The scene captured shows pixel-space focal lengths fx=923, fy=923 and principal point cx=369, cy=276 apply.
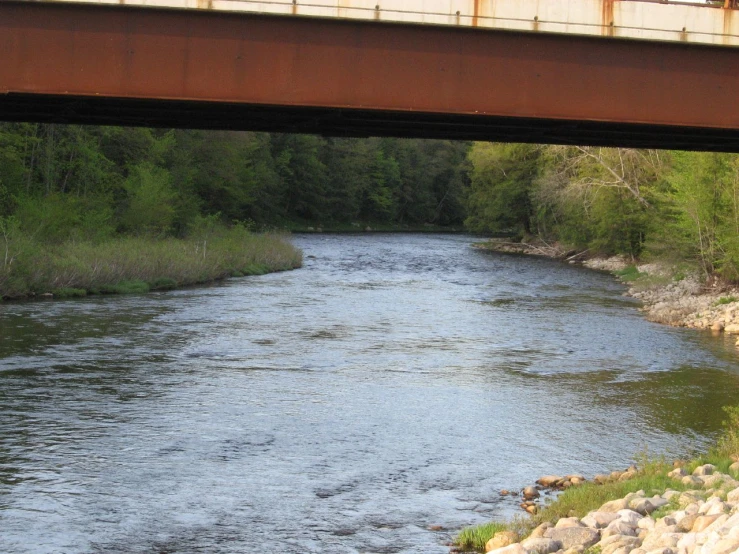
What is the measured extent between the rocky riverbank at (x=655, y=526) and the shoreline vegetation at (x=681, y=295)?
56.5 ft

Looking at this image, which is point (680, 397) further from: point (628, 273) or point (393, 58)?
point (628, 273)

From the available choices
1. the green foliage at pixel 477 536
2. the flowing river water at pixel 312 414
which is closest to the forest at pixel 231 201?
the flowing river water at pixel 312 414

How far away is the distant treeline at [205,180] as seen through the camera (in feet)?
124

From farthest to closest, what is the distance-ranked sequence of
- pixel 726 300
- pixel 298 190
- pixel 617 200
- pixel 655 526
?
1. pixel 298 190
2. pixel 617 200
3. pixel 726 300
4. pixel 655 526

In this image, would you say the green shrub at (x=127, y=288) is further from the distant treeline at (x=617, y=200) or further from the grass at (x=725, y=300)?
the grass at (x=725, y=300)

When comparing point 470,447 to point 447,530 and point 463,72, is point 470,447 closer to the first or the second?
point 447,530

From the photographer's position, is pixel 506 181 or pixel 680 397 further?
pixel 506 181

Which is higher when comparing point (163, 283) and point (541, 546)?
point (541, 546)

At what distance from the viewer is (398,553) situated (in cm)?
916

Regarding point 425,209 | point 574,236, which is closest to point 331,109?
point 574,236

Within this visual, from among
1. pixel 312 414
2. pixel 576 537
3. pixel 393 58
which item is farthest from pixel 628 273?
pixel 576 537

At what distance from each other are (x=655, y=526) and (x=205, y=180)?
2124 inches

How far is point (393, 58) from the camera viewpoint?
447 inches

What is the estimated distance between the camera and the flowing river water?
10305mm
